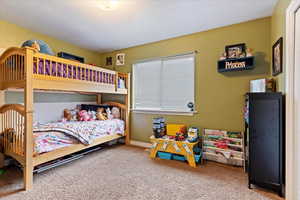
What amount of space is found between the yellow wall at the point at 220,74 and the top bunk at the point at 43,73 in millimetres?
1500

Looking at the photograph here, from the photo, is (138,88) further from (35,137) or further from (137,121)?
(35,137)

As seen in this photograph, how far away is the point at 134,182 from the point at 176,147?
0.88m

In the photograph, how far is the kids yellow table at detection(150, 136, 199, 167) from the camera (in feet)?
7.67

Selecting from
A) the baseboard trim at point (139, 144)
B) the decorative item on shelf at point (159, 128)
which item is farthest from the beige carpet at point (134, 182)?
the baseboard trim at point (139, 144)

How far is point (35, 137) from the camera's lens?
6.30 feet

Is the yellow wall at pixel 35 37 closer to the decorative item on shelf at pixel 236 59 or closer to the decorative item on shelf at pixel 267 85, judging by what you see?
the decorative item on shelf at pixel 236 59

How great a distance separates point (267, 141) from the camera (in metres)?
1.63

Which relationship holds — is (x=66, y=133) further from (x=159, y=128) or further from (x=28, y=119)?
(x=159, y=128)

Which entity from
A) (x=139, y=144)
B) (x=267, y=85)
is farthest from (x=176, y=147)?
(x=267, y=85)

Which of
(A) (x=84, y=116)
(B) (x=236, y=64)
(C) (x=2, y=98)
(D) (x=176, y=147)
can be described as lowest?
(D) (x=176, y=147)

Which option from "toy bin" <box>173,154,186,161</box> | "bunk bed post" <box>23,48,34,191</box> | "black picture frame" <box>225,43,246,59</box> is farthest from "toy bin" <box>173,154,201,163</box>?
"bunk bed post" <box>23,48,34,191</box>

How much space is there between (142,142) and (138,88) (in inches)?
46.4

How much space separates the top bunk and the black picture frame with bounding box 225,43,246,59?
83.5 inches

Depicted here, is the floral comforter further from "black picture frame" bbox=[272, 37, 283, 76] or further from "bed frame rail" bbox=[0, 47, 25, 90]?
"black picture frame" bbox=[272, 37, 283, 76]
